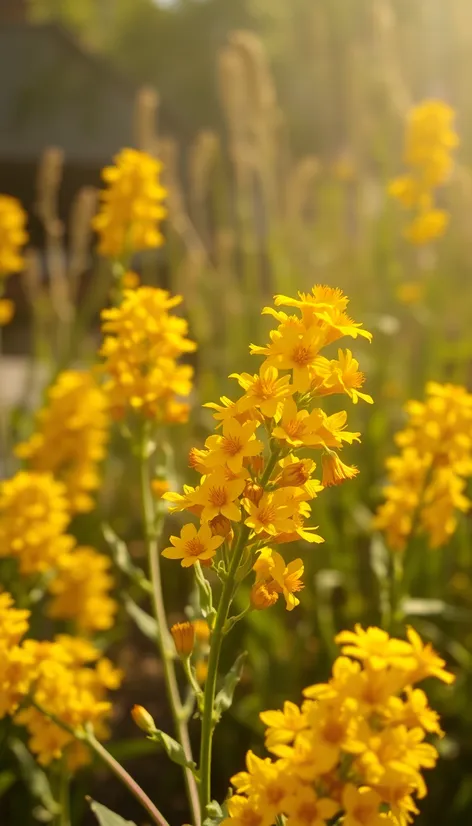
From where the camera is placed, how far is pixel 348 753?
789mm

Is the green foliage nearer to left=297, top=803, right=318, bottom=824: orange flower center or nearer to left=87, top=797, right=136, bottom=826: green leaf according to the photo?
left=87, top=797, right=136, bottom=826: green leaf

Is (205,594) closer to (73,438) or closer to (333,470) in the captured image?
(333,470)

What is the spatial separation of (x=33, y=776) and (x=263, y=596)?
0.91 metres

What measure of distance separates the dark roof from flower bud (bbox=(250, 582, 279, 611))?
8910mm

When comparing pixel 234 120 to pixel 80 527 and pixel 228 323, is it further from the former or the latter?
pixel 80 527

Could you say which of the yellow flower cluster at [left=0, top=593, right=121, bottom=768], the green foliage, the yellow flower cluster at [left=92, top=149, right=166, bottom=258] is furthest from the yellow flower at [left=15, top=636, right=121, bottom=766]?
the yellow flower cluster at [left=92, top=149, right=166, bottom=258]

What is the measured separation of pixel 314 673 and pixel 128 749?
1.82ft

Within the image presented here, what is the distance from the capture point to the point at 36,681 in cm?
128

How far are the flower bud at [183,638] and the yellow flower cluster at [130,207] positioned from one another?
3.47 feet

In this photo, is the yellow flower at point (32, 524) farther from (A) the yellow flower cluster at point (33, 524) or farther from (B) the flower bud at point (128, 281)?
(B) the flower bud at point (128, 281)

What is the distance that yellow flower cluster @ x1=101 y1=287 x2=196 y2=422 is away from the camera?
4.60ft

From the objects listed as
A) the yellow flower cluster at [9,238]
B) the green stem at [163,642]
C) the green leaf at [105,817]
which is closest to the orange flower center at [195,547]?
the green leaf at [105,817]

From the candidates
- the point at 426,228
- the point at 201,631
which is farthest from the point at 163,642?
the point at 426,228

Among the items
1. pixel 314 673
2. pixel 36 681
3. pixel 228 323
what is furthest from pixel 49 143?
pixel 36 681
